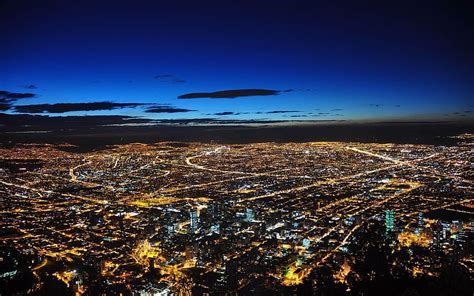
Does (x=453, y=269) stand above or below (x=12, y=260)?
above

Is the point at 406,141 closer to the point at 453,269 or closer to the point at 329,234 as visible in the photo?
the point at 329,234

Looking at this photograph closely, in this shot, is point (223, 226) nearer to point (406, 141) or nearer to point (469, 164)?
point (469, 164)

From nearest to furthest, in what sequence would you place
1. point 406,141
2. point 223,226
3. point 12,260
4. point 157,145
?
point 12,260
point 223,226
point 406,141
point 157,145

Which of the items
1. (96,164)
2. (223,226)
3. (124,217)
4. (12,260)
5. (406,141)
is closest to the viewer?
(12,260)

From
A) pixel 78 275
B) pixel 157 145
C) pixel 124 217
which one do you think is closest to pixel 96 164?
pixel 157 145

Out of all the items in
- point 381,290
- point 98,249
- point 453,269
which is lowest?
point 98,249

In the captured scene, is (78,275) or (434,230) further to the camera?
(434,230)
